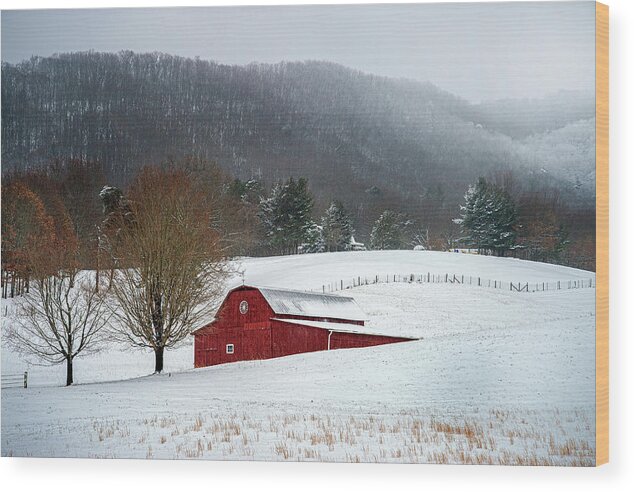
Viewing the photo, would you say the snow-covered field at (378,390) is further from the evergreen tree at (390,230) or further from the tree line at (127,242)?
the tree line at (127,242)

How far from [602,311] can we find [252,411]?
4046mm

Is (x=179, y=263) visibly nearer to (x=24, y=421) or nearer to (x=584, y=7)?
(x=24, y=421)

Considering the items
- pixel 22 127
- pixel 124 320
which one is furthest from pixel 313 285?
pixel 22 127

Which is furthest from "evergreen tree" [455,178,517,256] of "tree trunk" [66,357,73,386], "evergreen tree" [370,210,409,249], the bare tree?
"tree trunk" [66,357,73,386]

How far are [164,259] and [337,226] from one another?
88.1 inches

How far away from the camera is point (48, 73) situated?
11500mm

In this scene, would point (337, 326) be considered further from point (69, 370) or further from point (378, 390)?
point (69, 370)

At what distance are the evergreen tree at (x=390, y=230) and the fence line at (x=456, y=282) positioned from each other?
16.2 inches

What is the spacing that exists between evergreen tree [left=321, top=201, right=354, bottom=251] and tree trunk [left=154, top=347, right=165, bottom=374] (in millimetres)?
2402

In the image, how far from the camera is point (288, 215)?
37.1ft

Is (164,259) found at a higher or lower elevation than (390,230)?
lower

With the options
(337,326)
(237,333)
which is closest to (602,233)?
(337,326)

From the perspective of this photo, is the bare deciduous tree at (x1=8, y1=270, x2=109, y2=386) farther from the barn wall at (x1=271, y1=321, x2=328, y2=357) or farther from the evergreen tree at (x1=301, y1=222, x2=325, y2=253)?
the evergreen tree at (x1=301, y1=222, x2=325, y2=253)

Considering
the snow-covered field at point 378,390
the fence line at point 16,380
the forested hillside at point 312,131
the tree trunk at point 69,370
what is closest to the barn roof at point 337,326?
the snow-covered field at point 378,390
